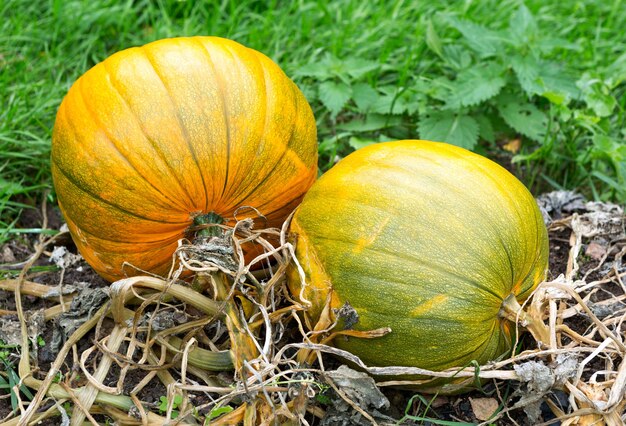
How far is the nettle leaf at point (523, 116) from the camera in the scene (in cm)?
380

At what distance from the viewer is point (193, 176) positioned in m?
2.53

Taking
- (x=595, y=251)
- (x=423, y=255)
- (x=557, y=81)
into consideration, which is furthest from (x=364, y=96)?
(x=423, y=255)

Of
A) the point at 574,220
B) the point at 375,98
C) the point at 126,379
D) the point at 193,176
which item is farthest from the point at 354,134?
the point at 126,379

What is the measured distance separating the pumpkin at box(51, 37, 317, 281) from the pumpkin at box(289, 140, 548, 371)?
0.89 ft

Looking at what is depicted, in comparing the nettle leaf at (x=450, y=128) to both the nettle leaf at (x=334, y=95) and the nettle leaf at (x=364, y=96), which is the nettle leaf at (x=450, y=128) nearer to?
the nettle leaf at (x=364, y=96)

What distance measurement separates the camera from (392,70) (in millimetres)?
4332

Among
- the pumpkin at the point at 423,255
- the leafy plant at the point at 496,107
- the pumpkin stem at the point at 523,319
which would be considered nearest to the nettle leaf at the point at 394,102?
the leafy plant at the point at 496,107

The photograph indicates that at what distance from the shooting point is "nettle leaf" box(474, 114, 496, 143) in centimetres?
383

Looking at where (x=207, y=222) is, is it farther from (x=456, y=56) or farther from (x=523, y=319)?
(x=456, y=56)

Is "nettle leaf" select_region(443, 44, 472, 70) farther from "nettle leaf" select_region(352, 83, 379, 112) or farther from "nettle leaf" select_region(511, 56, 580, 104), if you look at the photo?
"nettle leaf" select_region(352, 83, 379, 112)

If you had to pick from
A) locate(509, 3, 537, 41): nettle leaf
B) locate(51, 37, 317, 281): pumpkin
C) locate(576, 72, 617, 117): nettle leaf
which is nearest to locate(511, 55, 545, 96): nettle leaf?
locate(509, 3, 537, 41): nettle leaf

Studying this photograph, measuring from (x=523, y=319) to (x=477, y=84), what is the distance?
5.43 feet

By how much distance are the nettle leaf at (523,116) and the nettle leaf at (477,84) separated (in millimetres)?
140

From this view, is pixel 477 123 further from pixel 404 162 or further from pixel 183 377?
pixel 183 377
